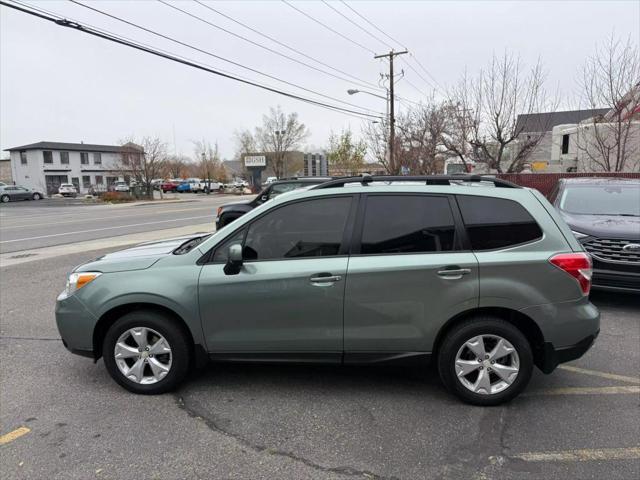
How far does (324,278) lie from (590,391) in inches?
94.8

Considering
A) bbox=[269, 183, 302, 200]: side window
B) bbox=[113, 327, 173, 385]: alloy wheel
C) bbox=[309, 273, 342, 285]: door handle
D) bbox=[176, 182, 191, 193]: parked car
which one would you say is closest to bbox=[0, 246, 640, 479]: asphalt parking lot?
bbox=[113, 327, 173, 385]: alloy wheel

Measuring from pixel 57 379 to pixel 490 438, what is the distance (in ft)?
11.8

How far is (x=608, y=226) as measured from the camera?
18.6ft

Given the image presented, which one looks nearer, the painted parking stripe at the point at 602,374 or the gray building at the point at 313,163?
the painted parking stripe at the point at 602,374

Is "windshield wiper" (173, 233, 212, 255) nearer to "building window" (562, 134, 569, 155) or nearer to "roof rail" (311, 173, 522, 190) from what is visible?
"roof rail" (311, 173, 522, 190)

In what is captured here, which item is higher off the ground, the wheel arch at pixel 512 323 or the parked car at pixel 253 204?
the parked car at pixel 253 204

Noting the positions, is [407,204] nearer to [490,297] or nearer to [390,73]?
[490,297]

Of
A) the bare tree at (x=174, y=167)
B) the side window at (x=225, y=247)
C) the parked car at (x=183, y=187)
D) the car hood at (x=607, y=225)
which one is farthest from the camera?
the bare tree at (x=174, y=167)

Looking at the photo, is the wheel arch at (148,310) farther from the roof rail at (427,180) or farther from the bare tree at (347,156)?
the bare tree at (347,156)

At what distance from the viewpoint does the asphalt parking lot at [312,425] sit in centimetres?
273

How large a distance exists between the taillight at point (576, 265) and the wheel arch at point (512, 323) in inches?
17.5

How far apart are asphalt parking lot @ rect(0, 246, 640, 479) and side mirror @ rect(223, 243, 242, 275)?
1.04 meters

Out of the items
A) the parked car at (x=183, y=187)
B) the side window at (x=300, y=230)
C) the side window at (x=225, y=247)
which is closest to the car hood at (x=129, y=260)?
the side window at (x=225, y=247)

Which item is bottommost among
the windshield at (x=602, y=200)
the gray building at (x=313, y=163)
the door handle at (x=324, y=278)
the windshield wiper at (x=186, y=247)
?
the door handle at (x=324, y=278)
